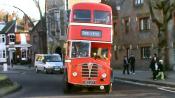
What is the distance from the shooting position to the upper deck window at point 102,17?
84.8 feet

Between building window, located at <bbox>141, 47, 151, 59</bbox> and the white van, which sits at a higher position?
building window, located at <bbox>141, 47, 151, 59</bbox>

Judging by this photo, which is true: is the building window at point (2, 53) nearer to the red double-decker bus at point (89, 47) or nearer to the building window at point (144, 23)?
the building window at point (144, 23)

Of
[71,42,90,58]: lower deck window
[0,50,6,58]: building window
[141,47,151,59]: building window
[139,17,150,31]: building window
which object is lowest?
[0,50,6,58]: building window

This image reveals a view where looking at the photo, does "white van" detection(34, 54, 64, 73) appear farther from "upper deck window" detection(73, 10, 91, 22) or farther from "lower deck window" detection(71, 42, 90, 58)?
"lower deck window" detection(71, 42, 90, 58)

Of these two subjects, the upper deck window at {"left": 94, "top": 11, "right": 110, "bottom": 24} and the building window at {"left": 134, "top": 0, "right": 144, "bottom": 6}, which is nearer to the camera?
the upper deck window at {"left": 94, "top": 11, "right": 110, "bottom": 24}

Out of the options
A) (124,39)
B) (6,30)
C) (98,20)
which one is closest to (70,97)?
(98,20)

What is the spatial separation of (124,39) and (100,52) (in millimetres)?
33165

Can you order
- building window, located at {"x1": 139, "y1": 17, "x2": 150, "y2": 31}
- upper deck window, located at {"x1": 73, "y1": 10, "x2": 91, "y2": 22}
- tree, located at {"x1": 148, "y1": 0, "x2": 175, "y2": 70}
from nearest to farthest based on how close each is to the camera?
upper deck window, located at {"x1": 73, "y1": 10, "x2": 91, "y2": 22}
tree, located at {"x1": 148, "y1": 0, "x2": 175, "y2": 70}
building window, located at {"x1": 139, "y1": 17, "x2": 150, "y2": 31}

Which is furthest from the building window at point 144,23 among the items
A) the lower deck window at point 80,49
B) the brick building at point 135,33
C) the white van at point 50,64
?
the lower deck window at point 80,49

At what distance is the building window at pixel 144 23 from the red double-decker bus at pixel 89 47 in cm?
2750

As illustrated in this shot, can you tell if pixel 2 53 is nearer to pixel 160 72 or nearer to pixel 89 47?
pixel 160 72

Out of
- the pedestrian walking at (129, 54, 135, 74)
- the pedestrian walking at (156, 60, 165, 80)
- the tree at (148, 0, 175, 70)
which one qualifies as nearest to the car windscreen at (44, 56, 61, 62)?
the pedestrian walking at (129, 54, 135, 74)

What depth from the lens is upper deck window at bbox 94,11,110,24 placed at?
2585cm

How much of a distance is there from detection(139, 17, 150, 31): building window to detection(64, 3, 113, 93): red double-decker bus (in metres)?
27.5
